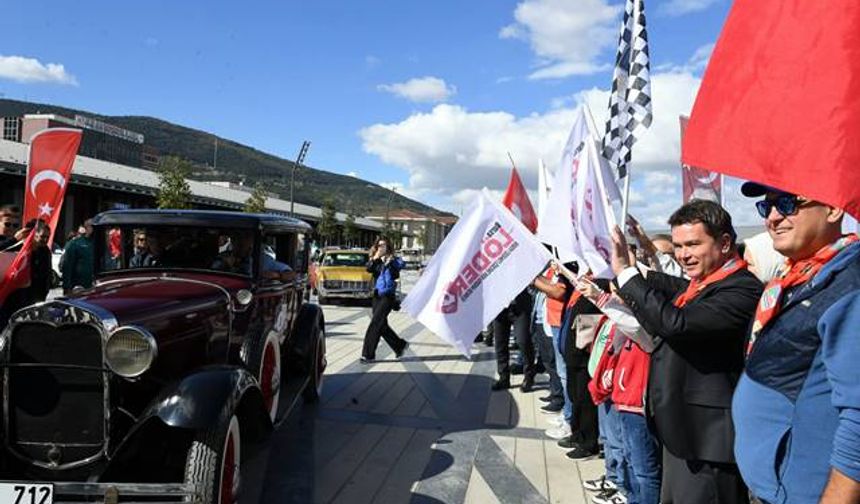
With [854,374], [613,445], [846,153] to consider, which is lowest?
[613,445]

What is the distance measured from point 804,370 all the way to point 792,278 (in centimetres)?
33

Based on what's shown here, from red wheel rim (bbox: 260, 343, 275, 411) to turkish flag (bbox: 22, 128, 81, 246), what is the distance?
3431mm

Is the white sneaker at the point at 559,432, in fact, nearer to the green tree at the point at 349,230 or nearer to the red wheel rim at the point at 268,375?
the red wheel rim at the point at 268,375

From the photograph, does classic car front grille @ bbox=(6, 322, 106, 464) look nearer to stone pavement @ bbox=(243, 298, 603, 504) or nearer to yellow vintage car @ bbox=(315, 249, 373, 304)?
stone pavement @ bbox=(243, 298, 603, 504)

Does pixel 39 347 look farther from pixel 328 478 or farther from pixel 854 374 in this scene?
pixel 854 374

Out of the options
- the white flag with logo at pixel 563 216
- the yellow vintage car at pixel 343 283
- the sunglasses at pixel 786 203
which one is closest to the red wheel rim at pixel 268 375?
the white flag with logo at pixel 563 216

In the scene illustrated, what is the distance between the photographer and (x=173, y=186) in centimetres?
2781

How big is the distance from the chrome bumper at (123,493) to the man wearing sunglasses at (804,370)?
→ 2529 mm

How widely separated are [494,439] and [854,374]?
416 cm

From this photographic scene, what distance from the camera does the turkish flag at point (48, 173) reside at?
21.5ft

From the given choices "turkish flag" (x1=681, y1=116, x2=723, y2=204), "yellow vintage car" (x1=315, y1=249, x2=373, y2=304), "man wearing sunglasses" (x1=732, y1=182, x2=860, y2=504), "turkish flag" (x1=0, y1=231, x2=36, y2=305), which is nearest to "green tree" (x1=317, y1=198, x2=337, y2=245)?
"yellow vintage car" (x1=315, y1=249, x2=373, y2=304)

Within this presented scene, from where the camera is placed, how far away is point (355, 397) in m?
6.75

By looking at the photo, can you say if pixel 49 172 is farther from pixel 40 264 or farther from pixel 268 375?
pixel 268 375

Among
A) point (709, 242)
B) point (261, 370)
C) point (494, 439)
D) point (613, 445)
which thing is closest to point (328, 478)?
point (261, 370)
